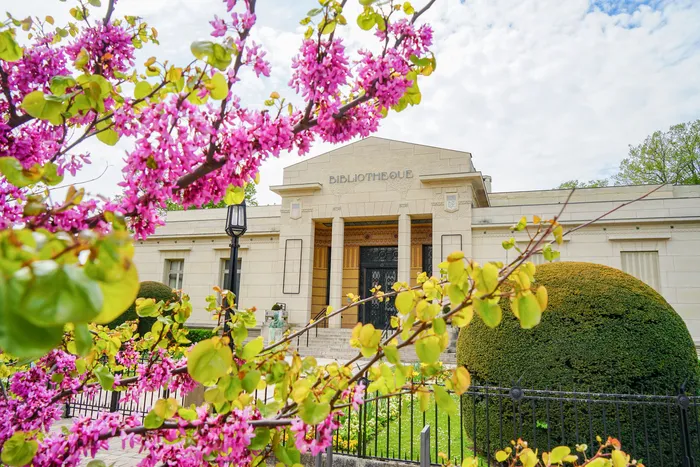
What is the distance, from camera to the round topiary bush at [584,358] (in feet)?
15.0

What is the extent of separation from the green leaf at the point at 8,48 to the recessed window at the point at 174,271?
2058 cm

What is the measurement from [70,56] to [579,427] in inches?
215

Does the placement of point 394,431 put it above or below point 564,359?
below

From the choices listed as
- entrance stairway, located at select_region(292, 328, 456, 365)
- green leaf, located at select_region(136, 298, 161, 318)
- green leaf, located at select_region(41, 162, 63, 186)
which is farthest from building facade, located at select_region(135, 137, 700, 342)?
green leaf, located at select_region(41, 162, 63, 186)

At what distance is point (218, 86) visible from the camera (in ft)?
4.00

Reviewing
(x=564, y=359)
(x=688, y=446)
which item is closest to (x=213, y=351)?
(x=564, y=359)

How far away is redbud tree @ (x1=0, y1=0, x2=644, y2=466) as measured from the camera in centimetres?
53

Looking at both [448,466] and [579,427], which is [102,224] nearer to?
[448,466]

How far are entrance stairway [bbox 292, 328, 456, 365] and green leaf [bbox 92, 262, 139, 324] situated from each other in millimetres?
13105

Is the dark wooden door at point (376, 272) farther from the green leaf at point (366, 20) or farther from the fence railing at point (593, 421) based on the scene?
the green leaf at point (366, 20)

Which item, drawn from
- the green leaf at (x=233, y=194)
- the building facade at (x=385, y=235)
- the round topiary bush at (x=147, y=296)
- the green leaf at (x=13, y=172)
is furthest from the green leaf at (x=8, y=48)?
the building facade at (x=385, y=235)

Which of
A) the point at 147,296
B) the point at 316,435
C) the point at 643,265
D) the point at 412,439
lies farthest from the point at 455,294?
the point at 643,265

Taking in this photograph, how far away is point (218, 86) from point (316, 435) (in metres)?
1.12

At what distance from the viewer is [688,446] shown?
4184mm
